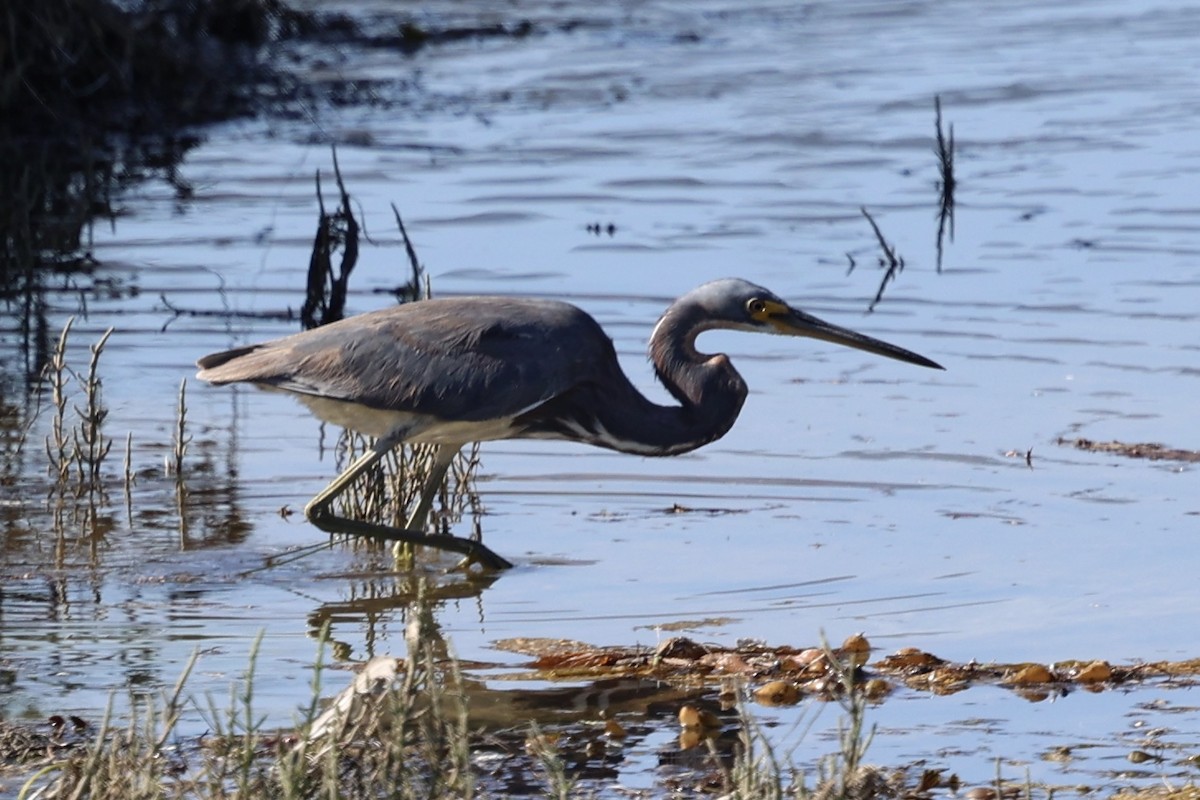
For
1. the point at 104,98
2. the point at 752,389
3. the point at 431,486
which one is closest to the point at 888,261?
the point at 752,389

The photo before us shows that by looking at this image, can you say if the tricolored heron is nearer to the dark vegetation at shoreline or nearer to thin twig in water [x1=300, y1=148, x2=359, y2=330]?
thin twig in water [x1=300, y1=148, x2=359, y2=330]

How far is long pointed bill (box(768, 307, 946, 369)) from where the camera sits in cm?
777

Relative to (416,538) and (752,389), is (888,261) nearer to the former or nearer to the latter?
(752,389)

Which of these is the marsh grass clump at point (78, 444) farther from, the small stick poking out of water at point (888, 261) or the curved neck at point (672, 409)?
the small stick poking out of water at point (888, 261)

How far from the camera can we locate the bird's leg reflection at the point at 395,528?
24.7ft

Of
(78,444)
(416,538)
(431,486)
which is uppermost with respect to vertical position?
(78,444)

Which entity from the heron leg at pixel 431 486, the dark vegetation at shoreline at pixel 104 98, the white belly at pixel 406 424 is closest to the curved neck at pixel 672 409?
the white belly at pixel 406 424

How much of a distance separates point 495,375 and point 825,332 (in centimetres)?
132

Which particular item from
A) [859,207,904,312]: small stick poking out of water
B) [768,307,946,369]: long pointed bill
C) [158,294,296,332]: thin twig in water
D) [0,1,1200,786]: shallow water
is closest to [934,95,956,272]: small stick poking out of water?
[0,1,1200,786]: shallow water

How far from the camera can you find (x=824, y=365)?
10.5 metres

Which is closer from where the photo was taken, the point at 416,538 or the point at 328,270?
the point at 416,538

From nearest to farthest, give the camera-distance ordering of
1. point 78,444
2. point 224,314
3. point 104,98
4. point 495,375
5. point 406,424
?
point 495,375, point 406,424, point 78,444, point 224,314, point 104,98

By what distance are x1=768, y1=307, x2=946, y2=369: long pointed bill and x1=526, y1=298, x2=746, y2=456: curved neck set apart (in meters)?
0.25

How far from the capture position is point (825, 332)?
7.88 meters
